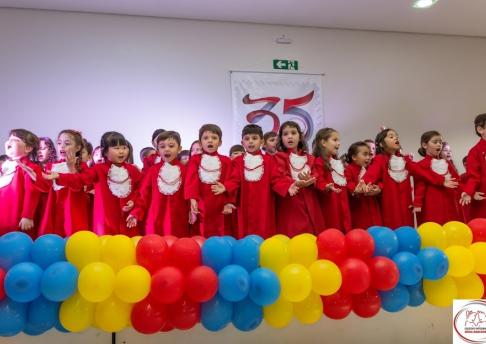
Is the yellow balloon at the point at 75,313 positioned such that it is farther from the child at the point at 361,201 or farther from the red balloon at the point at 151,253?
the child at the point at 361,201

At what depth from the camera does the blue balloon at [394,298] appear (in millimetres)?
1984

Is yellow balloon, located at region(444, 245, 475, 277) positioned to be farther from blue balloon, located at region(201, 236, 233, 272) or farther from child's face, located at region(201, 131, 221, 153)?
child's face, located at region(201, 131, 221, 153)

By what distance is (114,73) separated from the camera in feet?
14.9

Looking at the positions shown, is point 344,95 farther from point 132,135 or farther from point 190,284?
point 190,284

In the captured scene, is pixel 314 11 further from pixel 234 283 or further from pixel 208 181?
pixel 234 283

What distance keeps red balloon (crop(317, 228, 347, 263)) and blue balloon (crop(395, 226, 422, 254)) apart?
1.01 ft

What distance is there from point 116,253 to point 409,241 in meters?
1.36

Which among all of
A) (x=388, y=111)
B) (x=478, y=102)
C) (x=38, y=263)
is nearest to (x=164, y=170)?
(x=38, y=263)

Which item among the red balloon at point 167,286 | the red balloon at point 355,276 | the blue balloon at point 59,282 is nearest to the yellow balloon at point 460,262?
the red balloon at point 355,276

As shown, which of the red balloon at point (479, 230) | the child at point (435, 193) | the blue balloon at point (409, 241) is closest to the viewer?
the blue balloon at point (409, 241)

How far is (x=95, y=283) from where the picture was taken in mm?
1677

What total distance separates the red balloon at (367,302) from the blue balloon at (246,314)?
0.48 m

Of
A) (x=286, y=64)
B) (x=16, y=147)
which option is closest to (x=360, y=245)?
(x=16, y=147)

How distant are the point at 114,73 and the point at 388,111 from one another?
3.23m
